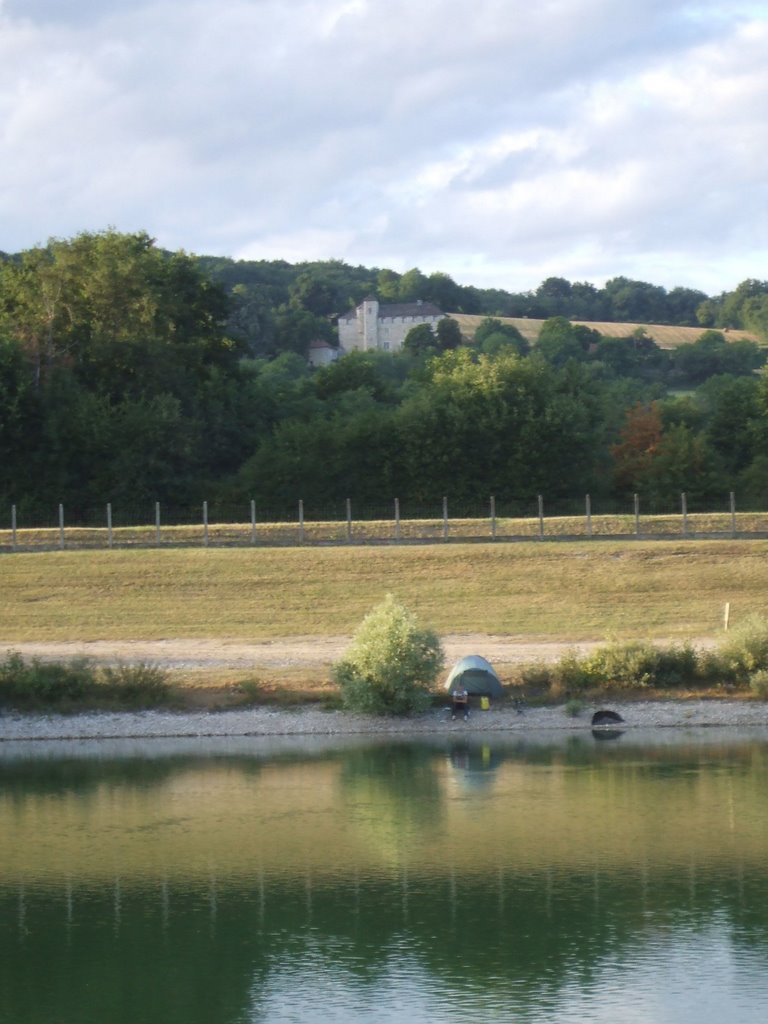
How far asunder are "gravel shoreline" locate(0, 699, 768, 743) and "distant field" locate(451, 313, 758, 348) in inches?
5276

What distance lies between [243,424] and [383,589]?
3052cm

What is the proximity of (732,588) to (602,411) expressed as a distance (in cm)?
3363

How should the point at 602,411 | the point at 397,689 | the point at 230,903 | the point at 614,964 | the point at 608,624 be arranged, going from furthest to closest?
1. the point at 602,411
2. the point at 608,624
3. the point at 397,689
4. the point at 230,903
5. the point at 614,964

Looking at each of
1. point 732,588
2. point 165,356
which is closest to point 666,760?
point 732,588

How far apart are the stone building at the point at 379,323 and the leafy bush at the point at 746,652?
514 feet

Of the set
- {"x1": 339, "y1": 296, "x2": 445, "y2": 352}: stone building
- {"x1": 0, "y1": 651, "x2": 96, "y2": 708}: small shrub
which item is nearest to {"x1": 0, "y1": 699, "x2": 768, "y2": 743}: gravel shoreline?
{"x1": 0, "y1": 651, "x2": 96, "y2": 708}: small shrub

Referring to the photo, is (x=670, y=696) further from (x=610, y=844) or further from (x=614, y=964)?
(x=614, y=964)

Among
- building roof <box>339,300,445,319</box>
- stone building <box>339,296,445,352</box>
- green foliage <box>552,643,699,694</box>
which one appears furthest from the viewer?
building roof <box>339,300,445,319</box>

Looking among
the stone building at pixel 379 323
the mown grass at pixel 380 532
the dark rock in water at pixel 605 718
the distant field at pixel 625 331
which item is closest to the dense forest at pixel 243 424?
the mown grass at pixel 380 532

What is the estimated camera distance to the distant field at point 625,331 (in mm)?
170250

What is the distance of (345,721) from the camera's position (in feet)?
116

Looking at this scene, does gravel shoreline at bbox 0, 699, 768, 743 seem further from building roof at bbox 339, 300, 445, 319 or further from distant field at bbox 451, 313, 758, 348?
building roof at bbox 339, 300, 445, 319

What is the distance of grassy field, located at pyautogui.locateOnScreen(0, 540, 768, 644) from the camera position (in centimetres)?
4341

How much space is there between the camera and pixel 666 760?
31.7 metres
